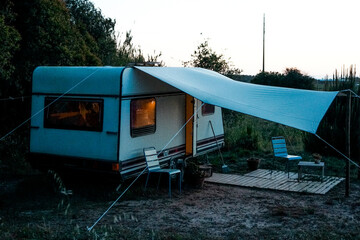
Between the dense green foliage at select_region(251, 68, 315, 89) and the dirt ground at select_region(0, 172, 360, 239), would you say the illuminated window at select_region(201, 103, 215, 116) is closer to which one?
the dirt ground at select_region(0, 172, 360, 239)

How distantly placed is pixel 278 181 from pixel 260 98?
7.24 ft

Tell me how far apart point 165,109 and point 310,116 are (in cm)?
296

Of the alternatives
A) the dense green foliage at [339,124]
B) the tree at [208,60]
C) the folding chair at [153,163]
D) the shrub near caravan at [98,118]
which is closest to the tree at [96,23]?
the tree at [208,60]

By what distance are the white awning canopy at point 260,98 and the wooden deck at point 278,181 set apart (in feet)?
5.79

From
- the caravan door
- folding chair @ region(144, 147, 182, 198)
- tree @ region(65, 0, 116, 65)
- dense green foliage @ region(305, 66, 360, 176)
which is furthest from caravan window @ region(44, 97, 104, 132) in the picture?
tree @ region(65, 0, 116, 65)

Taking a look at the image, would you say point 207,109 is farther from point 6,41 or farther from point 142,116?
point 6,41

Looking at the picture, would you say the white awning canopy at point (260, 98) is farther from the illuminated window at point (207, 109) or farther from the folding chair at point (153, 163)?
the illuminated window at point (207, 109)

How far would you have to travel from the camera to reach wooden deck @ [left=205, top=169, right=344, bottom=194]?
318 inches

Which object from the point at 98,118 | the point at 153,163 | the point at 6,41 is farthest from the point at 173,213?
the point at 6,41

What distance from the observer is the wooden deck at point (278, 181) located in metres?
8.07

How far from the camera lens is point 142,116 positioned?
25.0 ft

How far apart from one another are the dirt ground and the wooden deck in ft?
0.79

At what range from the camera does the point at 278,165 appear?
10.6 metres

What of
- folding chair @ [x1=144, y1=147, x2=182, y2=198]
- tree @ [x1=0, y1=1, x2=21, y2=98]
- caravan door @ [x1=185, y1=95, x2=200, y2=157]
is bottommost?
folding chair @ [x1=144, y1=147, x2=182, y2=198]
